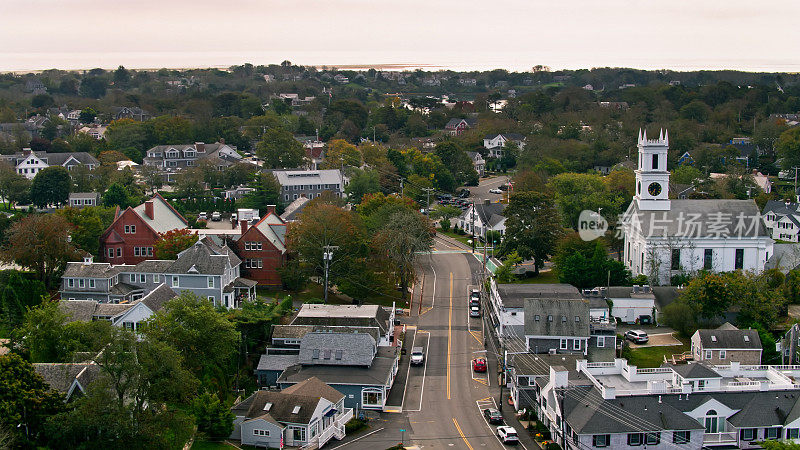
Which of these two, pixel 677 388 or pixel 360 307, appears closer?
pixel 677 388

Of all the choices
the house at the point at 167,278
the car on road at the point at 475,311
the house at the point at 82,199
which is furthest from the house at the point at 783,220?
the house at the point at 82,199

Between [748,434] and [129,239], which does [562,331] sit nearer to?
[748,434]

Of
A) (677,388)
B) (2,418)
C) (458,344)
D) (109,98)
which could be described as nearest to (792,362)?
(677,388)

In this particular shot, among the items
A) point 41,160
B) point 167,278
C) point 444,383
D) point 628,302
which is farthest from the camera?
point 41,160

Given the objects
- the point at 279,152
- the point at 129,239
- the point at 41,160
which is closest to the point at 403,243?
the point at 129,239

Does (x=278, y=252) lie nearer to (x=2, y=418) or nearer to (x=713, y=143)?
(x=2, y=418)

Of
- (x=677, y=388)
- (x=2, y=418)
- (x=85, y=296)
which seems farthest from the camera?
(x=85, y=296)

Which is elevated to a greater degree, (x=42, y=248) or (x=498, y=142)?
(x=498, y=142)
